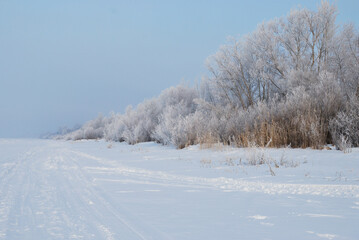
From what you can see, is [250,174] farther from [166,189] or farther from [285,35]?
[285,35]

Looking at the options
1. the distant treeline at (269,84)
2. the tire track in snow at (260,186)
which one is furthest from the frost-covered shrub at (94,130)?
the tire track in snow at (260,186)

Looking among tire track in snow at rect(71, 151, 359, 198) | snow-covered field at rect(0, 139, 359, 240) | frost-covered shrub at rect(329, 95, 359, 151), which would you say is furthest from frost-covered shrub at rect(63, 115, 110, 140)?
tire track in snow at rect(71, 151, 359, 198)

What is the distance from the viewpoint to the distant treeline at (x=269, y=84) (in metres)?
9.70

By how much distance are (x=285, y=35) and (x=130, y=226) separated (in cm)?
1779

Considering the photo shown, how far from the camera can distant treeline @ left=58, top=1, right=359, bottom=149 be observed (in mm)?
9695

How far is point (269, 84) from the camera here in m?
16.6

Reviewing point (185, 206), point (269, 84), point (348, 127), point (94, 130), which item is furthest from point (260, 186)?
point (94, 130)

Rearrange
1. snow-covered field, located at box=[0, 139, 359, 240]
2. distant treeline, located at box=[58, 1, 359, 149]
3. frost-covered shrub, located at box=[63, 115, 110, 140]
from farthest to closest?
frost-covered shrub, located at box=[63, 115, 110, 140], distant treeline, located at box=[58, 1, 359, 149], snow-covered field, located at box=[0, 139, 359, 240]

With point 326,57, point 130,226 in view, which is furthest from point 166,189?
point 326,57

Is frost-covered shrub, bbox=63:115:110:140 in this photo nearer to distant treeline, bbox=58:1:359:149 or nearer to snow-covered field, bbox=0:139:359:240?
distant treeline, bbox=58:1:359:149

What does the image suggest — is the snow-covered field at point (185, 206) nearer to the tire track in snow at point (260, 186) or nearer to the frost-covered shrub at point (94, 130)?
the tire track in snow at point (260, 186)

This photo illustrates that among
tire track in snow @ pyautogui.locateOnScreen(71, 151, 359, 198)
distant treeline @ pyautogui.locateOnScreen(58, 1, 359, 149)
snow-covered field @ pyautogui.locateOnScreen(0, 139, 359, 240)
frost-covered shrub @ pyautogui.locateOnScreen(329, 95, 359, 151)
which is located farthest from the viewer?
distant treeline @ pyautogui.locateOnScreen(58, 1, 359, 149)

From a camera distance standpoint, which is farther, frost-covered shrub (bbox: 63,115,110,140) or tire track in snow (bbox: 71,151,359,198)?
frost-covered shrub (bbox: 63,115,110,140)

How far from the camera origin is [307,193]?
11.0 ft
